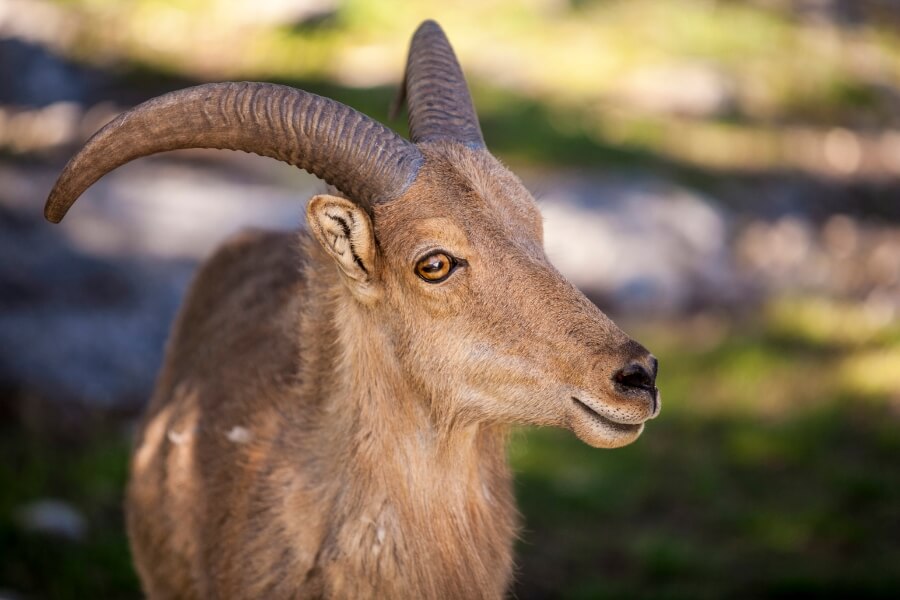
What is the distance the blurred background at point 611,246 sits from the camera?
6738 millimetres

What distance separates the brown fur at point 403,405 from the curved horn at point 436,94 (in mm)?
235

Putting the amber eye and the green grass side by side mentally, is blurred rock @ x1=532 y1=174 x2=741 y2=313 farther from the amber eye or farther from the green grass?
the amber eye

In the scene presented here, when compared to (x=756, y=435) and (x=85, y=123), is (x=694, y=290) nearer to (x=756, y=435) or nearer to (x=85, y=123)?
(x=756, y=435)

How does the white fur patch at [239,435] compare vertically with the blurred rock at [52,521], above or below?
above

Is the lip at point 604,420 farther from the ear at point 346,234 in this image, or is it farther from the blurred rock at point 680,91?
the blurred rock at point 680,91

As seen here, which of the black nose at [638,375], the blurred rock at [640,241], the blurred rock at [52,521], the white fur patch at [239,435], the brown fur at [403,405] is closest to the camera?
the black nose at [638,375]

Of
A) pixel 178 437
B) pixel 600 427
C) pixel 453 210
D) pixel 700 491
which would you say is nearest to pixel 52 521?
pixel 178 437

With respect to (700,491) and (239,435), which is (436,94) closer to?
(239,435)

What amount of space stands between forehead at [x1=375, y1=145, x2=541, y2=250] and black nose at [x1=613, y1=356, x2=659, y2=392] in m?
0.63

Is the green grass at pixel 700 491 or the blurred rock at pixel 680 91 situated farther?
the blurred rock at pixel 680 91

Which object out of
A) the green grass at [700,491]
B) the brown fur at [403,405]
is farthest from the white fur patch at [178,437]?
the green grass at [700,491]

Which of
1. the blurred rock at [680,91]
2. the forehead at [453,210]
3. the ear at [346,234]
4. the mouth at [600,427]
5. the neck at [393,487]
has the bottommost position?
the neck at [393,487]

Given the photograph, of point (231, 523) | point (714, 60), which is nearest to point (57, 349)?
point (231, 523)

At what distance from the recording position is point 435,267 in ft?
12.2
